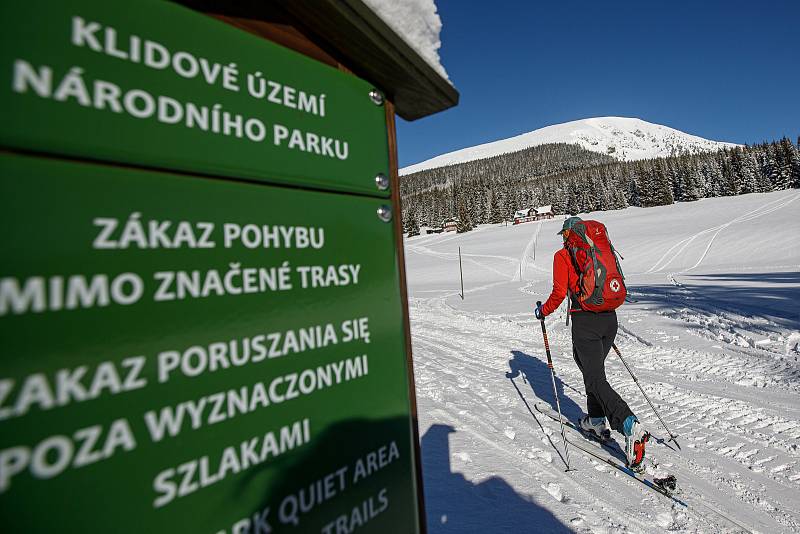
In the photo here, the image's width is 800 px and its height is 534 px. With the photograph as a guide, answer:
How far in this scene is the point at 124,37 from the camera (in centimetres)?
88

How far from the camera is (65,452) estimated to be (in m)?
0.74

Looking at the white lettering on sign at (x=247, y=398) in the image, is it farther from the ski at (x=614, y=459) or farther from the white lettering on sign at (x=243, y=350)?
the ski at (x=614, y=459)

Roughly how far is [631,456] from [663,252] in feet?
89.1

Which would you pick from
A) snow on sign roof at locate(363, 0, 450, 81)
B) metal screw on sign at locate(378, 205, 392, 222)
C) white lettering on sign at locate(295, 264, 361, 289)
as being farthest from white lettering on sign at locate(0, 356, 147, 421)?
snow on sign roof at locate(363, 0, 450, 81)

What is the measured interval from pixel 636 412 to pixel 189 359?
447cm

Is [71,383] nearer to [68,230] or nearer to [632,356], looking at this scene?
[68,230]

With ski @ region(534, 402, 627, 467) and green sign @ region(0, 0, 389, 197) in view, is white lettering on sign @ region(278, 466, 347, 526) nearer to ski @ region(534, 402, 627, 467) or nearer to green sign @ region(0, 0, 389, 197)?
green sign @ region(0, 0, 389, 197)

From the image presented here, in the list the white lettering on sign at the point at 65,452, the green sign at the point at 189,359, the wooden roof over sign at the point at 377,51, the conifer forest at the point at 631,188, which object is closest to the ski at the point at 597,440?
the green sign at the point at 189,359

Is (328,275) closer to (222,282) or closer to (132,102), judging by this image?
(222,282)

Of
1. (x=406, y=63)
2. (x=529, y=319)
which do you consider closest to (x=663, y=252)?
(x=529, y=319)

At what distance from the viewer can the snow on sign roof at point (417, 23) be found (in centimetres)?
145

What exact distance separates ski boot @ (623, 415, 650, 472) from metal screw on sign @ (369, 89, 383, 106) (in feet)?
9.83

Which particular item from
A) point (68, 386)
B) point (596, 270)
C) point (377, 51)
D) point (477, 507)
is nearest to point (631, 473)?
point (477, 507)

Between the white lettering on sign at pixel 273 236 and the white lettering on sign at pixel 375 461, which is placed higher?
→ the white lettering on sign at pixel 273 236
